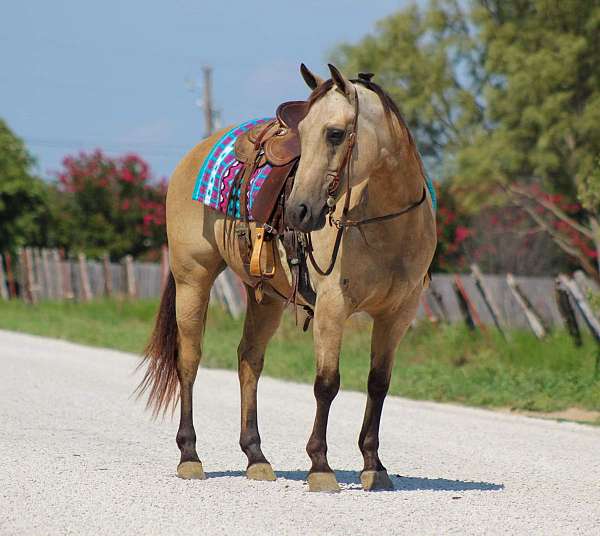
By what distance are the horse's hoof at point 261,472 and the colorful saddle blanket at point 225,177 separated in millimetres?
1478

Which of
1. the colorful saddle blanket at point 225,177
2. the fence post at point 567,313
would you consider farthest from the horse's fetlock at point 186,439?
the fence post at point 567,313

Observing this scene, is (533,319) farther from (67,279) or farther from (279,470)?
(67,279)

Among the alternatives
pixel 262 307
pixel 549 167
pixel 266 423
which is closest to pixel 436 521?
pixel 262 307

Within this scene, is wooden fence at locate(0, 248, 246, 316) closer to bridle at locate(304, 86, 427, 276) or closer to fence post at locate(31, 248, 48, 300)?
fence post at locate(31, 248, 48, 300)

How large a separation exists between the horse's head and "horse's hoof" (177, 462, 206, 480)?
190 centimetres

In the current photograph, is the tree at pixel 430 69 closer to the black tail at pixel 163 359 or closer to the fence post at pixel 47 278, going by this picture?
the fence post at pixel 47 278

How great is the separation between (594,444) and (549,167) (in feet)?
77.7

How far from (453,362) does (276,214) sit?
935 centimetres

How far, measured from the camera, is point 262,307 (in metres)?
7.93

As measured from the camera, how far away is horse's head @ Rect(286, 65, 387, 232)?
20.0ft

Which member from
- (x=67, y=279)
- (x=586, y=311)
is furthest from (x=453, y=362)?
(x=67, y=279)

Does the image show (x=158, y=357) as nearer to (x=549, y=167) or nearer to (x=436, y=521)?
(x=436, y=521)

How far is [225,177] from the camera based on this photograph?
7699 millimetres

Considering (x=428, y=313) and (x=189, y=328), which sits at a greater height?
(x=189, y=328)
